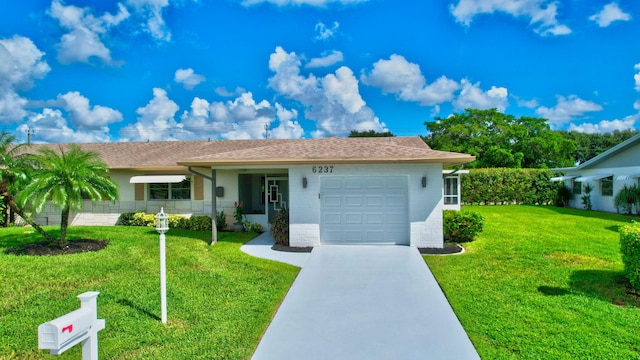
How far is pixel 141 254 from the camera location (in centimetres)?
967

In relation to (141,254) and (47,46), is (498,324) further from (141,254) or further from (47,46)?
(47,46)

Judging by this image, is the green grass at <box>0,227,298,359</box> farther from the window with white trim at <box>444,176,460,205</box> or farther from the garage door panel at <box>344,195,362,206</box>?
the window with white trim at <box>444,176,460,205</box>

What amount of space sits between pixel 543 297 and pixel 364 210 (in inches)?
227

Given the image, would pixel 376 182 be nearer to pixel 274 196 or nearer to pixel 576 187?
pixel 274 196

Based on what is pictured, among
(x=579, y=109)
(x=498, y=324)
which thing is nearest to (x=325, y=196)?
(x=498, y=324)

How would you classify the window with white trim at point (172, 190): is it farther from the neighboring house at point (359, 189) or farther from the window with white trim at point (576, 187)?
the window with white trim at point (576, 187)

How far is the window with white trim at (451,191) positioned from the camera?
69.1 ft

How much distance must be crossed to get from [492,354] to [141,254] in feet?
29.9

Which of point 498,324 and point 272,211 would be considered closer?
point 498,324

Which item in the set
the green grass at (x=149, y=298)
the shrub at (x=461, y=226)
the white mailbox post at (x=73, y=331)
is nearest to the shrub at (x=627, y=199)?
the shrub at (x=461, y=226)

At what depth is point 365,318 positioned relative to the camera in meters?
5.62

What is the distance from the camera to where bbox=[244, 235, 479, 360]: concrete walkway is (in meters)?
4.56

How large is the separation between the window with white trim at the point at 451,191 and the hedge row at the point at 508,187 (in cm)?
485

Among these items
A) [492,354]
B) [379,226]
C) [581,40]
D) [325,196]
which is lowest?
[492,354]
